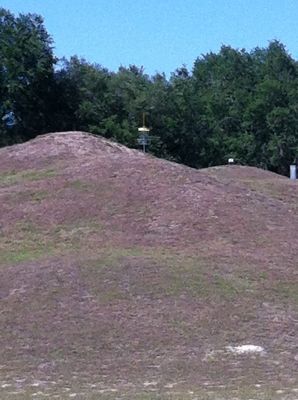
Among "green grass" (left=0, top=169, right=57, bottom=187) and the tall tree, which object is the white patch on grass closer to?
"green grass" (left=0, top=169, right=57, bottom=187)

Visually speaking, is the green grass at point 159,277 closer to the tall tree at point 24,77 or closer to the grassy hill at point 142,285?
the grassy hill at point 142,285

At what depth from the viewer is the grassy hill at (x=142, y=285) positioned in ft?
39.5

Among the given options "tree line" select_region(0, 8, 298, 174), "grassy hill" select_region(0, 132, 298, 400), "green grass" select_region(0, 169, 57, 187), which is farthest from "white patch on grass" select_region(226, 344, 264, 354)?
"tree line" select_region(0, 8, 298, 174)

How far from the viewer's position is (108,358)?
12.8 m

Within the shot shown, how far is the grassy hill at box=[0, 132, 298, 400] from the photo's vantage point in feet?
39.5

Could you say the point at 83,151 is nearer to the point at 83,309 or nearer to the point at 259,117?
the point at 83,309

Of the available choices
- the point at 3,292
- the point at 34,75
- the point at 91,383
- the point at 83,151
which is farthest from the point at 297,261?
the point at 34,75

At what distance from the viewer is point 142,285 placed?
50.2ft

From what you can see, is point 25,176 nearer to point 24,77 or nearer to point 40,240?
point 40,240

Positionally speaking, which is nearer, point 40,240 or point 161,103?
point 40,240

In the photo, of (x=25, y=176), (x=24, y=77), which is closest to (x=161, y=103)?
(x=24, y=77)

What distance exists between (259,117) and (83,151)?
165 ft

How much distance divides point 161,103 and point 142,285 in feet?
184

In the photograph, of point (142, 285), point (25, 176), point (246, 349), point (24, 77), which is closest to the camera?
point (246, 349)
